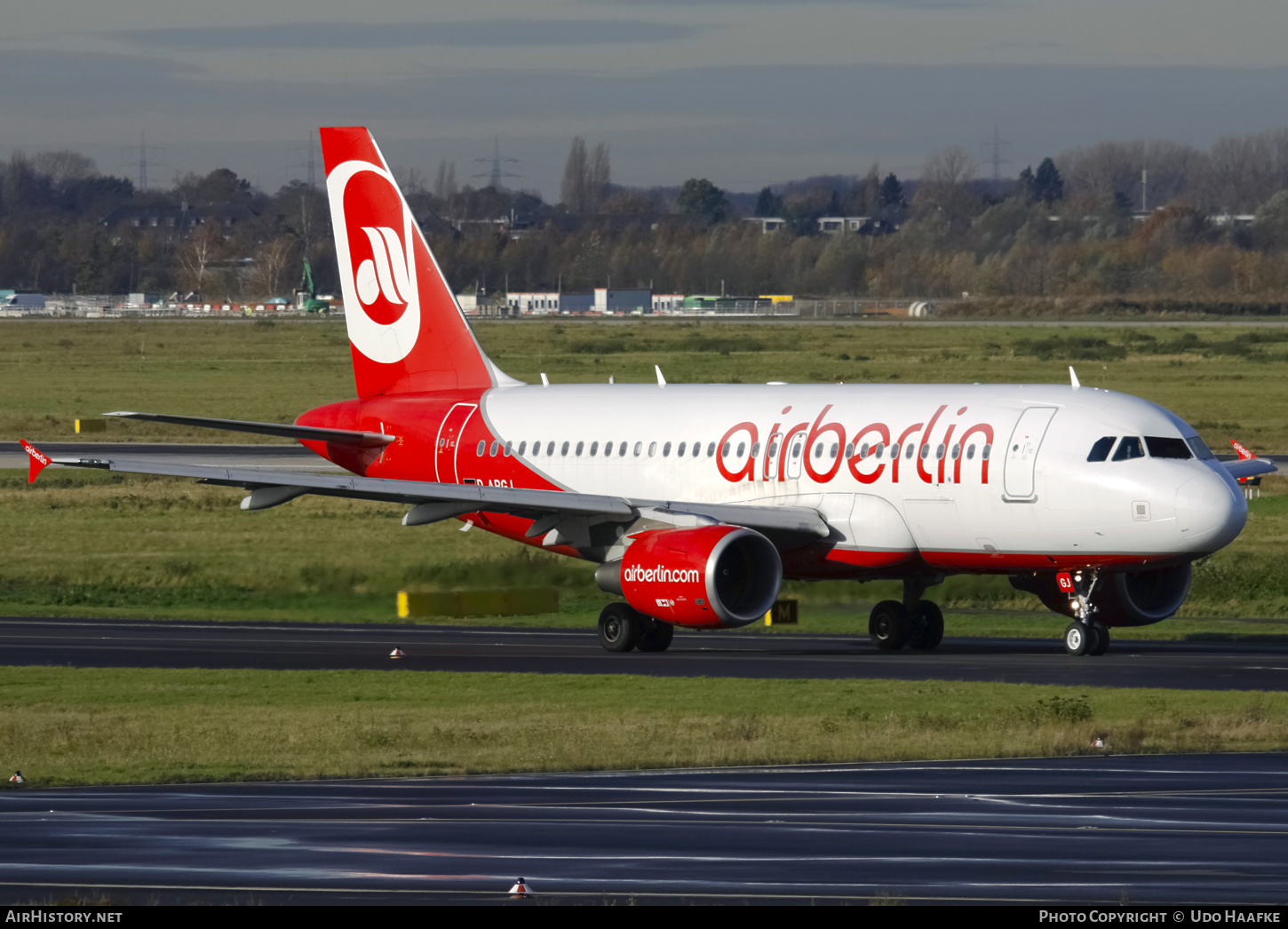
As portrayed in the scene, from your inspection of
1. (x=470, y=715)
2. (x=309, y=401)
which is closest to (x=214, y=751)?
(x=470, y=715)

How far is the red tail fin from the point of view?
4622 cm

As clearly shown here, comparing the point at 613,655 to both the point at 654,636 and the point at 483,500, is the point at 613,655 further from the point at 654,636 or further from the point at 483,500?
the point at 483,500

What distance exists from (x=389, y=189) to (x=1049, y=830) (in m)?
31.4

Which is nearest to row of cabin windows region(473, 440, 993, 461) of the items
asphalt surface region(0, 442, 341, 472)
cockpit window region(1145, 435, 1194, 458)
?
cockpit window region(1145, 435, 1194, 458)

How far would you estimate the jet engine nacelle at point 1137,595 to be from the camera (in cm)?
3772

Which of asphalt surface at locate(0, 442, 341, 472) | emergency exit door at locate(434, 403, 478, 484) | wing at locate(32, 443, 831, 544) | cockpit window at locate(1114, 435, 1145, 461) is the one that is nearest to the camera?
cockpit window at locate(1114, 435, 1145, 461)

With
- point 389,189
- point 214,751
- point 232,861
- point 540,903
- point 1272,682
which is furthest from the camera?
point 389,189

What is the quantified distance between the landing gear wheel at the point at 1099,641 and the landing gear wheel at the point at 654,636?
7.44 meters

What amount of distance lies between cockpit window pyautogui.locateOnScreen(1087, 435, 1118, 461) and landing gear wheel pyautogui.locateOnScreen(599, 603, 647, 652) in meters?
8.58

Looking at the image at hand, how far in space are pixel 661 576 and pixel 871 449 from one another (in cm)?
449

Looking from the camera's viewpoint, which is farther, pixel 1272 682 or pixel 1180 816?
pixel 1272 682

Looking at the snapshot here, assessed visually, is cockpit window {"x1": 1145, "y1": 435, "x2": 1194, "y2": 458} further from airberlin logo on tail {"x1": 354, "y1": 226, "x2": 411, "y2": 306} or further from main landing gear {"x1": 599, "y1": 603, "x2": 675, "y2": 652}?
airberlin logo on tail {"x1": 354, "y1": 226, "x2": 411, "y2": 306}

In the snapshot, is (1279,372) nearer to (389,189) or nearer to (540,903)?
(389,189)
